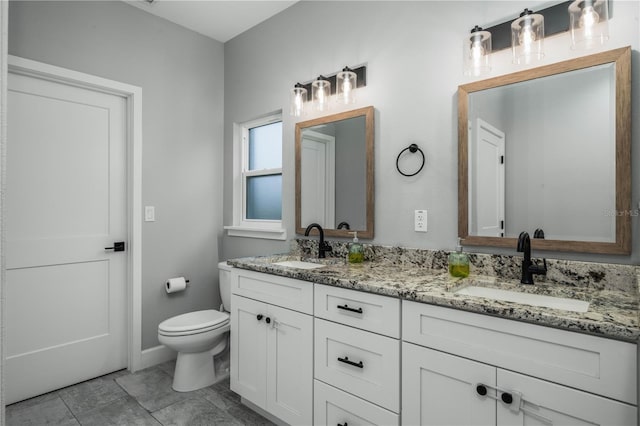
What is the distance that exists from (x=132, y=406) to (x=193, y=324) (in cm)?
56

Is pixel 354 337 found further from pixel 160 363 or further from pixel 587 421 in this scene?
pixel 160 363

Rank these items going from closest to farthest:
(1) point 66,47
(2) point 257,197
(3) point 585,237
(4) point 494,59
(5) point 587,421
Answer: (5) point 587,421 → (3) point 585,237 → (4) point 494,59 → (1) point 66,47 → (2) point 257,197

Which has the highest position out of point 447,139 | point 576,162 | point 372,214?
point 447,139

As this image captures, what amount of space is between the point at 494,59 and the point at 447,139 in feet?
1.37

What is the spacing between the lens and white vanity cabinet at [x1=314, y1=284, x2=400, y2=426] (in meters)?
1.41

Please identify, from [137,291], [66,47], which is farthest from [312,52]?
[137,291]

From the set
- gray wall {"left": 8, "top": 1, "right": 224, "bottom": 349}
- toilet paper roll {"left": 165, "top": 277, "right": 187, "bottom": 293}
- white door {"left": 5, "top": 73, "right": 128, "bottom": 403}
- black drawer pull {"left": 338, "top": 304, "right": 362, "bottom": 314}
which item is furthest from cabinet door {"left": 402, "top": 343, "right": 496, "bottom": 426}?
white door {"left": 5, "top": 73, "right": 128, "bottom": 403}

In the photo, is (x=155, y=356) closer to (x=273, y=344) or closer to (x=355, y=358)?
(x=273, y=344)

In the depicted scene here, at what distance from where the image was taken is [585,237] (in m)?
1.44

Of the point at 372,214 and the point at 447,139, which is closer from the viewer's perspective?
the point at 447,139

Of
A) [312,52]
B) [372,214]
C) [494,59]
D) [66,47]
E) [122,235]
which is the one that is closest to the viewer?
[494,59]

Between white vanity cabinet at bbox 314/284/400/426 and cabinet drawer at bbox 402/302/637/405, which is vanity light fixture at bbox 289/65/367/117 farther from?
cabinet drawer at bbox 402/302/637/405

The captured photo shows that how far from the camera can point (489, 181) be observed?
1.71 m

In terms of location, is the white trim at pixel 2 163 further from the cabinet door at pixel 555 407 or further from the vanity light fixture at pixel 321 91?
the cabinet door at pixel 555 407
